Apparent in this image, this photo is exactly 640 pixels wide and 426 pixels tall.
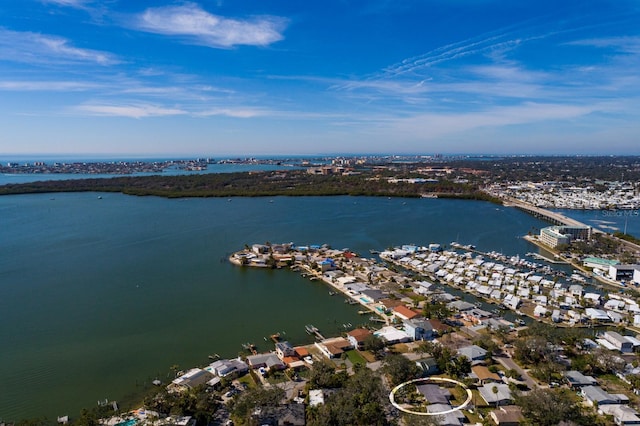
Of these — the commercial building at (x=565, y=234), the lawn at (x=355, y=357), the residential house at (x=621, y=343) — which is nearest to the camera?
the lawn at (x=355, y=357)

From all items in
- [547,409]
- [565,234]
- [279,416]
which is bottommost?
[279,416]

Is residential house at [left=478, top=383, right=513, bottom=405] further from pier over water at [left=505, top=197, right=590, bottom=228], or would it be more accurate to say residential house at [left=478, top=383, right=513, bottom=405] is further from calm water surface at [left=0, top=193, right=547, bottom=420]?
pier over water at [left=505, top=197, right=590, bottom=228]

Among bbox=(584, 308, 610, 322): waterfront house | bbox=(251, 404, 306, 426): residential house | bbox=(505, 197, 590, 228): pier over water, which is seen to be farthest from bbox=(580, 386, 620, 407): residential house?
bbox=(505, 197, 590, 228): pier over water

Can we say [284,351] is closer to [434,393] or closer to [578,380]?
[434,393]

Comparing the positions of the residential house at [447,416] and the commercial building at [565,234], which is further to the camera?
the commercial building at [565,234]

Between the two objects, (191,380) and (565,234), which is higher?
(565,234)

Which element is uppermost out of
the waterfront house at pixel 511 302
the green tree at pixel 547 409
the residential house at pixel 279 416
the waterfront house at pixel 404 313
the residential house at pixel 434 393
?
the green tree at pixel 547 409

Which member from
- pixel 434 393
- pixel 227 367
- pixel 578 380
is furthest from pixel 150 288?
pixel 578 380

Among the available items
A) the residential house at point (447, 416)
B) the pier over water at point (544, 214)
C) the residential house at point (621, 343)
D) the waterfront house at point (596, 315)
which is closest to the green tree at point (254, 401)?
the residential house at point (447, 416)

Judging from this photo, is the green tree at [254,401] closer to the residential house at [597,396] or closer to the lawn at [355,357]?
the lawn at [355,357]
